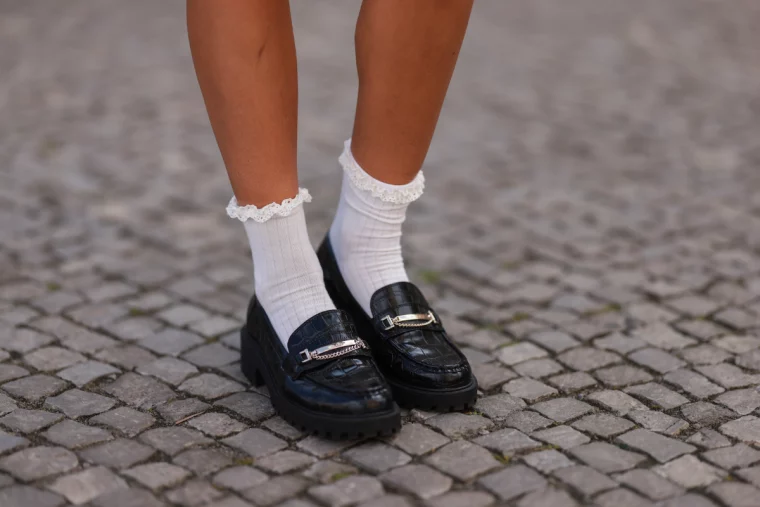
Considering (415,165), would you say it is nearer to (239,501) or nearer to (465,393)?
(465,393)

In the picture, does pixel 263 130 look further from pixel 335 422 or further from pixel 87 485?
pixel 87 485

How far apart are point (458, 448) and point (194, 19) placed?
109 centimetres

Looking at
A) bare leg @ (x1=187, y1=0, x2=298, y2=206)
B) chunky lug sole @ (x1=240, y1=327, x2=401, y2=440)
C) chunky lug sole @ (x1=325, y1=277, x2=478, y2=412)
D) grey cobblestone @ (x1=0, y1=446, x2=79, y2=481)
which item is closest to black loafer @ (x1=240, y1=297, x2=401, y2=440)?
chunky lug sole @ (x1=240, y1=327, x2=401, y2=440)

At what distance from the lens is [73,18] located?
20.4ft

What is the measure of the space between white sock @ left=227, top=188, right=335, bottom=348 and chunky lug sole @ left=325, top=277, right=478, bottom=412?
9.8 inches

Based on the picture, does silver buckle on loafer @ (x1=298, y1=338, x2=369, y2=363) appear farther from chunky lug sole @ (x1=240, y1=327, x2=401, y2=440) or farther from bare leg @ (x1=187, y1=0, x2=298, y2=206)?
bare leg @ (x1=187, y1=0, x2=298, y2=206)

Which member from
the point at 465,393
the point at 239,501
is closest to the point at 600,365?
the point at 465,393

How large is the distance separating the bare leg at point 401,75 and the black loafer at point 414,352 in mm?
291

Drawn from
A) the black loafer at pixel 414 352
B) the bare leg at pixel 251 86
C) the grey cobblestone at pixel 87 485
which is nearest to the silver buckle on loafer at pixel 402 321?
the black loafer at pixel 414 352

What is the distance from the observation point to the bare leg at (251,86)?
200 cm

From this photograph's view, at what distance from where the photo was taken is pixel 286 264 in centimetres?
218

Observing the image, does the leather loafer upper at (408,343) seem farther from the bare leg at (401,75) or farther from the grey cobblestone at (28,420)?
the grey cobblestone at (28,420)

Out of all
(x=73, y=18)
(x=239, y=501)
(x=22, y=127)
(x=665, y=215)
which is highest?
(x=73, y=18)

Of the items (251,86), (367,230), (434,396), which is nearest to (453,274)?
(367,230)
